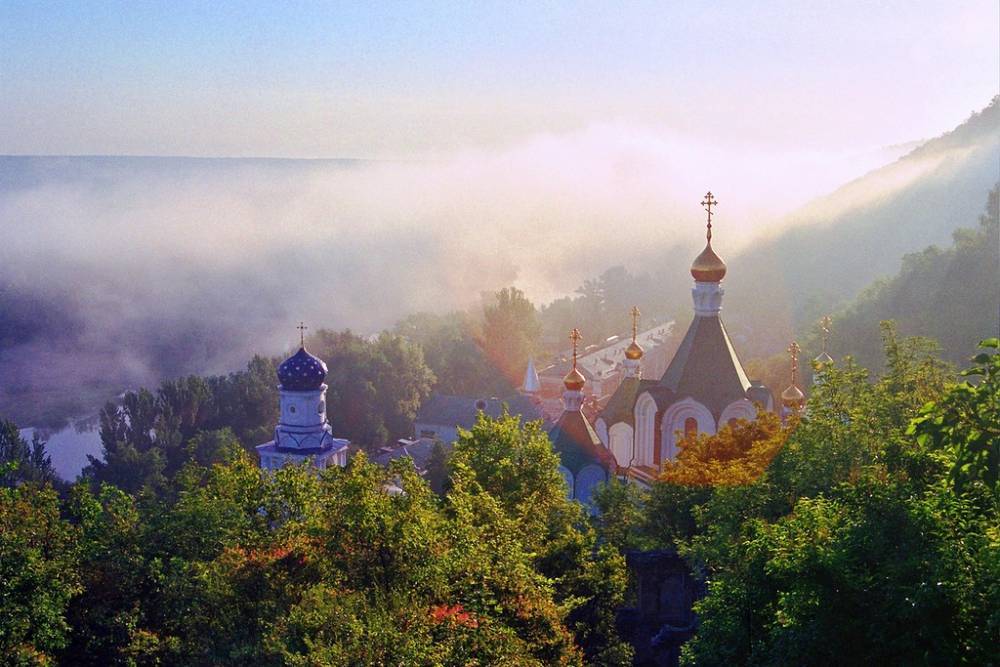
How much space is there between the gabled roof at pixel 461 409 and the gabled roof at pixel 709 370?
27.0m

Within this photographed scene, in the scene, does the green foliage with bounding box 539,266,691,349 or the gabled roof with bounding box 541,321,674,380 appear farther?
the green foliage with bounding box 539,266,691,349

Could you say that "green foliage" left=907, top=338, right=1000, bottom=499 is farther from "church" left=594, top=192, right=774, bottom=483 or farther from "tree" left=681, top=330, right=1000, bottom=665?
"church" left=594, top=192, right=774, bottom=483

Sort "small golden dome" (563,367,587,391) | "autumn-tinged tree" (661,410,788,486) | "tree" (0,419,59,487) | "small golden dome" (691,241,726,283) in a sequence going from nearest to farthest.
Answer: "autumn-tinged tree" (661,410,788,486)
"small golden dome" (691,241,726,283)
"small golden dome" (563,367,587,391)
"tree" (0,419,59,487)

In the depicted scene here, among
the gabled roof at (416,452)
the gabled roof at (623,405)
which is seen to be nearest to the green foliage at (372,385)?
the gabled roof at (416,452)

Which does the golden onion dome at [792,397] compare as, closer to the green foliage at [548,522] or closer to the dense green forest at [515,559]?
the dense green forest at [515,559]

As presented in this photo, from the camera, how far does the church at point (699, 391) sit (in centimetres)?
2342

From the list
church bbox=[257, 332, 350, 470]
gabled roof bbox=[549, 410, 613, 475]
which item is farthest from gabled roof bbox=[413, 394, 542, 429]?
gabled roof bbox=[549, 410, 613, 475]

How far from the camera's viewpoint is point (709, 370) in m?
23.7

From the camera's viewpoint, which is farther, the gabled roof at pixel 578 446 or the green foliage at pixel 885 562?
the gabled roof at pixel 578 446

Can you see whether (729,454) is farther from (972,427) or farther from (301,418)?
(301,418)

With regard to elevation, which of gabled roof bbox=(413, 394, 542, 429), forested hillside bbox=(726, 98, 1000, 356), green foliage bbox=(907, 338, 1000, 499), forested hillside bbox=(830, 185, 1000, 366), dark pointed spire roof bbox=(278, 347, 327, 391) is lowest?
green foliage bbox=(907, 338, 1000, 499)

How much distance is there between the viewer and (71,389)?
63750 mm

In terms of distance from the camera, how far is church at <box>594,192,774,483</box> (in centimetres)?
2342

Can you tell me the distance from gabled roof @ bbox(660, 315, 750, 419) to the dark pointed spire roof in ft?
38.8
